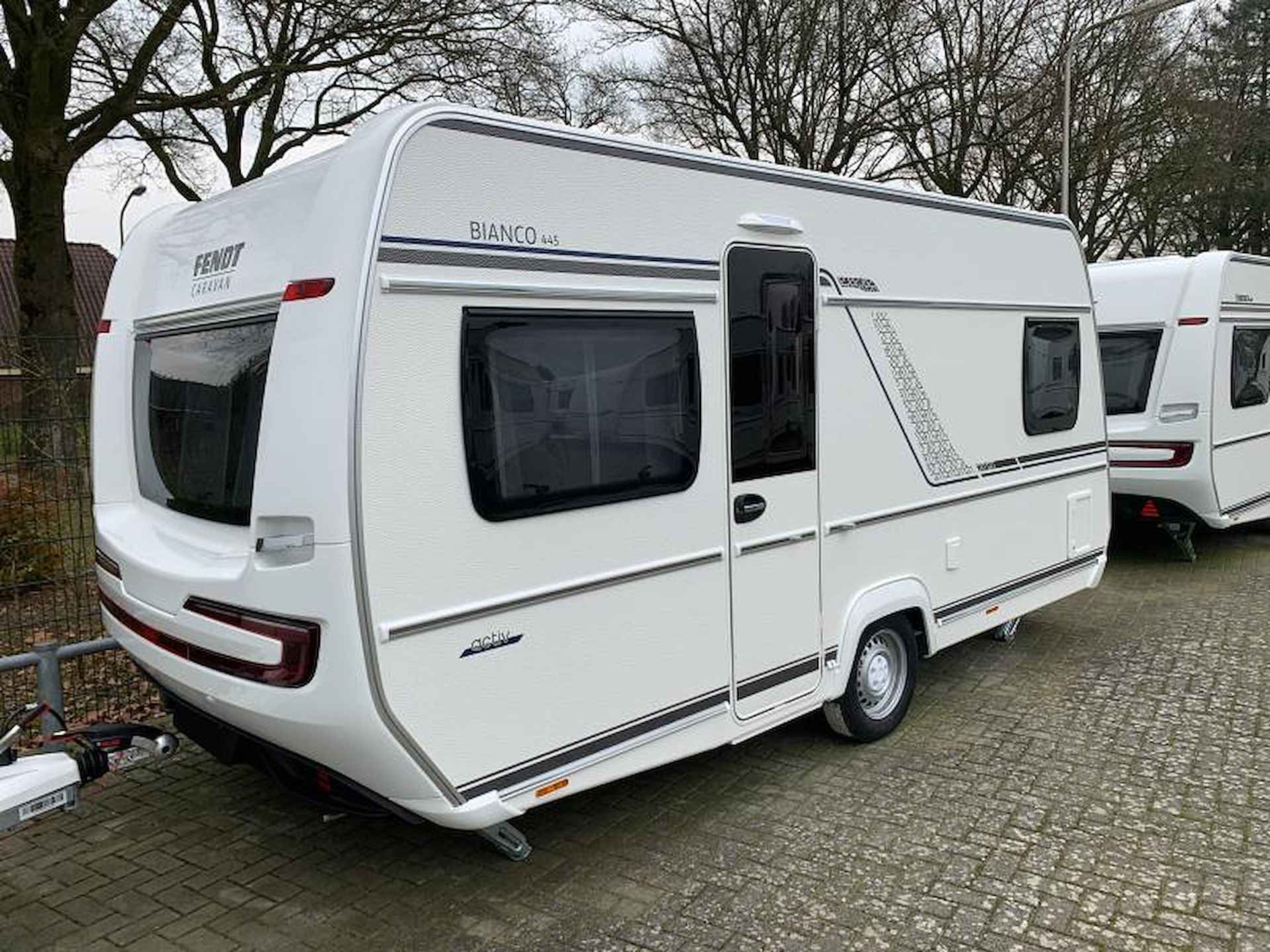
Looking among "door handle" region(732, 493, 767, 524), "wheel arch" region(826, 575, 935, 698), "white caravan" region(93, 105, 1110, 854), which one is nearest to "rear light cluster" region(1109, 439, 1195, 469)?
"white caravan" region(93, 105, 1110, 854)

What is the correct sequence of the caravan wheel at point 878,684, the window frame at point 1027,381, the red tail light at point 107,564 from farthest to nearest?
the window frame at point 1027,381 < the caravan wheel at point 878,684 < the red tail light at point 107,564

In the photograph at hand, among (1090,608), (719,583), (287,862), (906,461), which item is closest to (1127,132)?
(1090,608)

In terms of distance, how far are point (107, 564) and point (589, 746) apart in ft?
6.76

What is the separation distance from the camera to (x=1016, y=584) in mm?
5656

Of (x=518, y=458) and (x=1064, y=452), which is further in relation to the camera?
(x=1064, y=452)

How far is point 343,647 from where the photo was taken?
2771 mm

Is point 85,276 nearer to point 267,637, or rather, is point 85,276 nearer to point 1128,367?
point 1128,367

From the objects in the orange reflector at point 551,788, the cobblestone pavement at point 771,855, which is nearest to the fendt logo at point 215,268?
the orange reflector at point 551,788

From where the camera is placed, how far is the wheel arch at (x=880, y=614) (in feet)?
14.6

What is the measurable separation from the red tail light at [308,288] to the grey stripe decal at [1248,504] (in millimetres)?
8329

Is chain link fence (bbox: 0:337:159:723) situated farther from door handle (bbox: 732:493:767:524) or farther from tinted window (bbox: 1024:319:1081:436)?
tinted window (bbox: 1024:319:1081:436)

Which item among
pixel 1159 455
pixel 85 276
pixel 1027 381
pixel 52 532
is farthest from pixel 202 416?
pixel 85 276

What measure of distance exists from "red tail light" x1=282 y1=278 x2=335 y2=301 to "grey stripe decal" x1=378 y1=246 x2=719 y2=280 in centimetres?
17

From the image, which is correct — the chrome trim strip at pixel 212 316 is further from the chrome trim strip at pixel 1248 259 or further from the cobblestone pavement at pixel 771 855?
the chrome trim strip at pixel 1248 259
